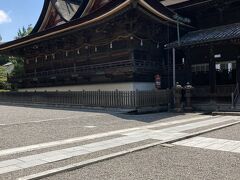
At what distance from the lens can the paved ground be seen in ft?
17.9

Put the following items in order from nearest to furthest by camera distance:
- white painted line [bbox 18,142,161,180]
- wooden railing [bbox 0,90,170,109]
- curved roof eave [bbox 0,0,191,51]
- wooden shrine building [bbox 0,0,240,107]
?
white painted line [bbox 18,142,161,180], wooden railing [bbox 0,90,170,109], curved roof eave [bbox 0,0,191,51], wooden shrine building [bbox 0,0,240,107]

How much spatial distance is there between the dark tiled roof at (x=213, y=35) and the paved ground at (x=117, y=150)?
803 centimetres

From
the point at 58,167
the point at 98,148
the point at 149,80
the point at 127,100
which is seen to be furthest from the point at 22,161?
the point at 149,80

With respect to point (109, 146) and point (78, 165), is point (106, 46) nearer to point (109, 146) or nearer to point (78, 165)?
point (109, 146)

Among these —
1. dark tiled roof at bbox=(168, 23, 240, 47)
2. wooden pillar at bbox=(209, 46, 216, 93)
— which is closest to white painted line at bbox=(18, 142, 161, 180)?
dark tiled roof at bbox=(168, 23, 240, 47)

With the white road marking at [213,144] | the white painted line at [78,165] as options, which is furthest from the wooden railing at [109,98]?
the white painted line at [78,165]

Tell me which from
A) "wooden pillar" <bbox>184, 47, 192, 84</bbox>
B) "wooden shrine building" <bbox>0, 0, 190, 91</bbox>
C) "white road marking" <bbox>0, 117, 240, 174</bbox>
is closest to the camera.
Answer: "white road marking" <bbox>0, 117, 240, 174</bbox>

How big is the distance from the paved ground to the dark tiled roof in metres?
8.03

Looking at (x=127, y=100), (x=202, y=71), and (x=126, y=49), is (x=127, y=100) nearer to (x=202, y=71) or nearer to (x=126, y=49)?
(x=126, y=49)

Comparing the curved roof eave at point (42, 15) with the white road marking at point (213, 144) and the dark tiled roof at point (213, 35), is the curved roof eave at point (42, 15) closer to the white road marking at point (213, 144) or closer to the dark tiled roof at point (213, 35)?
the dark tiled roof at point (213, 35)

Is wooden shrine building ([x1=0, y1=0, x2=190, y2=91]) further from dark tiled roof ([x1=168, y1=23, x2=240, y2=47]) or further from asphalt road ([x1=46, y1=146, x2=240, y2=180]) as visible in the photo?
asphalt road ([x1=46, y1=146, x2=240, y2=180])

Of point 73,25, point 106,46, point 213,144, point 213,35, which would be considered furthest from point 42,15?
point 213,144

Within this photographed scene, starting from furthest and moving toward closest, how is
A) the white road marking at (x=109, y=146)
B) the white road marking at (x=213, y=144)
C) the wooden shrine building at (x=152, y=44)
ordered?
the wooden shrine building at (x=152, y=44) < the white road marking at (x=213, y=144) < the white road marking at (x=109, y=146)

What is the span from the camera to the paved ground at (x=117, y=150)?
547cm
